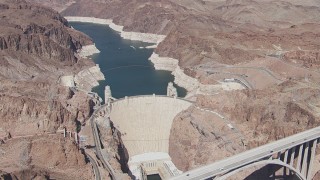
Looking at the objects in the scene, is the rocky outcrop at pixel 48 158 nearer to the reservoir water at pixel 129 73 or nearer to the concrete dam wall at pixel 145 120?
the concrete dam wall at pixel 145 120

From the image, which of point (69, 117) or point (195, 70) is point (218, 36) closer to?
point (195, 70)

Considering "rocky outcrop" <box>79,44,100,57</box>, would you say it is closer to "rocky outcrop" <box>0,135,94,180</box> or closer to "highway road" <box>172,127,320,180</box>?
"rocky outcrop" <box>0,135,94,180</box>

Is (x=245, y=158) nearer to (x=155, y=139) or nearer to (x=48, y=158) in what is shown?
(x=48, y=158)

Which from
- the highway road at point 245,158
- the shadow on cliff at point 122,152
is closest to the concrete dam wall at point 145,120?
the shadow on cliff at point 122,152

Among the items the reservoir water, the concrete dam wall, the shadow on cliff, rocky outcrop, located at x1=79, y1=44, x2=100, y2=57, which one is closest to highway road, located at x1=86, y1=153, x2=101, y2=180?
the shadow on cliff

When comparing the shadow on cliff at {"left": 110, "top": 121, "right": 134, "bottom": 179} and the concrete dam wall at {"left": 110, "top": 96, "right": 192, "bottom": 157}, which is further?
the concrete dam wall at {"left": 110, "top": 96, "right": 192, "bottom": 157}

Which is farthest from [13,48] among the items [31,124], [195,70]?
[31,124]

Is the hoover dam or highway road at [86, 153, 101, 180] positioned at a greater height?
highway road at [86, 153, 101, 180]
